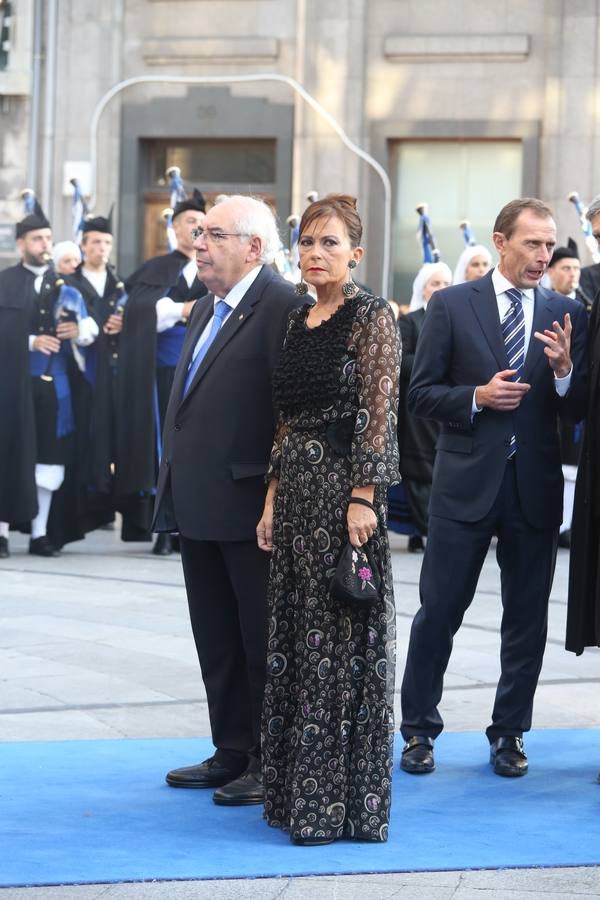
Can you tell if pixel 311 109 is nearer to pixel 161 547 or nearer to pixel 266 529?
pixel 161 547

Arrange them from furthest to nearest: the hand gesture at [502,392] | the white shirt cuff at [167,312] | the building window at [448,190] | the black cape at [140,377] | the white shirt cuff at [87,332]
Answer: the building window at [448,190], the white shirt cuff at [87,332], the black cape at [140,377], the white shirt cuff at [167,312], the hand gesture at [502,392]

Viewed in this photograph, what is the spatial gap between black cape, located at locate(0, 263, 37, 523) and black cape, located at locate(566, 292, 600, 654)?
6.51 meters

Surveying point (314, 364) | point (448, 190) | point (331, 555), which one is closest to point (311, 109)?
point (448, 190)

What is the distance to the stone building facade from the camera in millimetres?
18734

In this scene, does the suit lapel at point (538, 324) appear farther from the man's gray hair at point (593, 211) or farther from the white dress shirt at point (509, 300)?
the man's gray hair at point (593, 211)

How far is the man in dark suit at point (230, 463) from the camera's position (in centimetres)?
584

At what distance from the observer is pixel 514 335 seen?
20.8 ft

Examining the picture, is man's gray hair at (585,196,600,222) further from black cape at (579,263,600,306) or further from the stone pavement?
black cape at (579,263,600,306)

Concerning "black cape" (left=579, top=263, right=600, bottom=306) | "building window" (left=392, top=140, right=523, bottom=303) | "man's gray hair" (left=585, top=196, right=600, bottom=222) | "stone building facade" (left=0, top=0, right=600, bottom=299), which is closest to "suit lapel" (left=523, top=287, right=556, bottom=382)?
"man's gray hair" (left=585, top=196, right=600, bottom=222)

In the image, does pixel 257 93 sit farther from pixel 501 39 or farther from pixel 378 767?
pixel 378 767

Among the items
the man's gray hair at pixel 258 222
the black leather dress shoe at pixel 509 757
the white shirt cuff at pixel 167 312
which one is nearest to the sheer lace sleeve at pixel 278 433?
the man's gray hair at pixel 258 222

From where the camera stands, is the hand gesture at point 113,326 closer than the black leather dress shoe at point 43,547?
No

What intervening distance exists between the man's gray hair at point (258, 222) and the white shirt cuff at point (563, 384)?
1077 mm

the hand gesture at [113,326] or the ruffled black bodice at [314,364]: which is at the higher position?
the hand gesture at [113,326]
